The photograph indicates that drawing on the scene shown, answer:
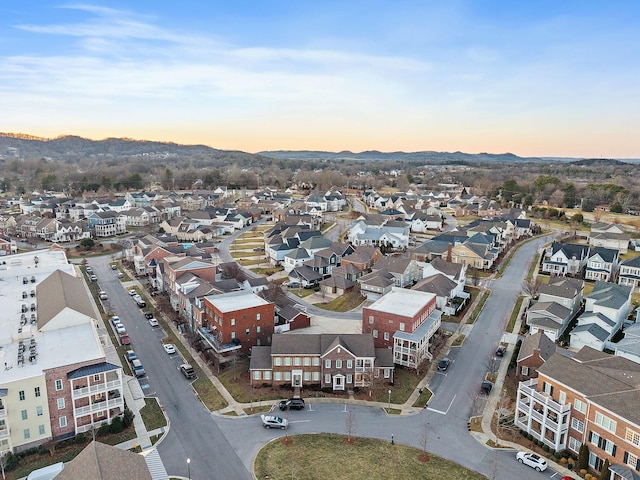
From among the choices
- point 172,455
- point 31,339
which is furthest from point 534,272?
point 31,339

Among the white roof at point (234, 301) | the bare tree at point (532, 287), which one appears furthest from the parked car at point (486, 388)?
the bare tree at point (532, 287)

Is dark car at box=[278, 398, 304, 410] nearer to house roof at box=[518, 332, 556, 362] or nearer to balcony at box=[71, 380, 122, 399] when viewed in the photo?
balcony at box=[71, 380, 122, 399]

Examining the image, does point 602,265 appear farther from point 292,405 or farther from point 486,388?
point 292,405

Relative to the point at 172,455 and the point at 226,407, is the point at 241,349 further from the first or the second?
the point at 172,455

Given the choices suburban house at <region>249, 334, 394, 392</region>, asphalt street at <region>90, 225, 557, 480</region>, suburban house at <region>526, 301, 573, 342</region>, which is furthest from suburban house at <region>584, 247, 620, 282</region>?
suburban house at <region>249, 334, 394, 392</region>

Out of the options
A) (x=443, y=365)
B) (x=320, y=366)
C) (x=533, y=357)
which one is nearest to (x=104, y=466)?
(x=320, y=366)

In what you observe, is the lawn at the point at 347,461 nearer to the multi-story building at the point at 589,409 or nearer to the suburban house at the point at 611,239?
the multi-story building at the point at 589,409
